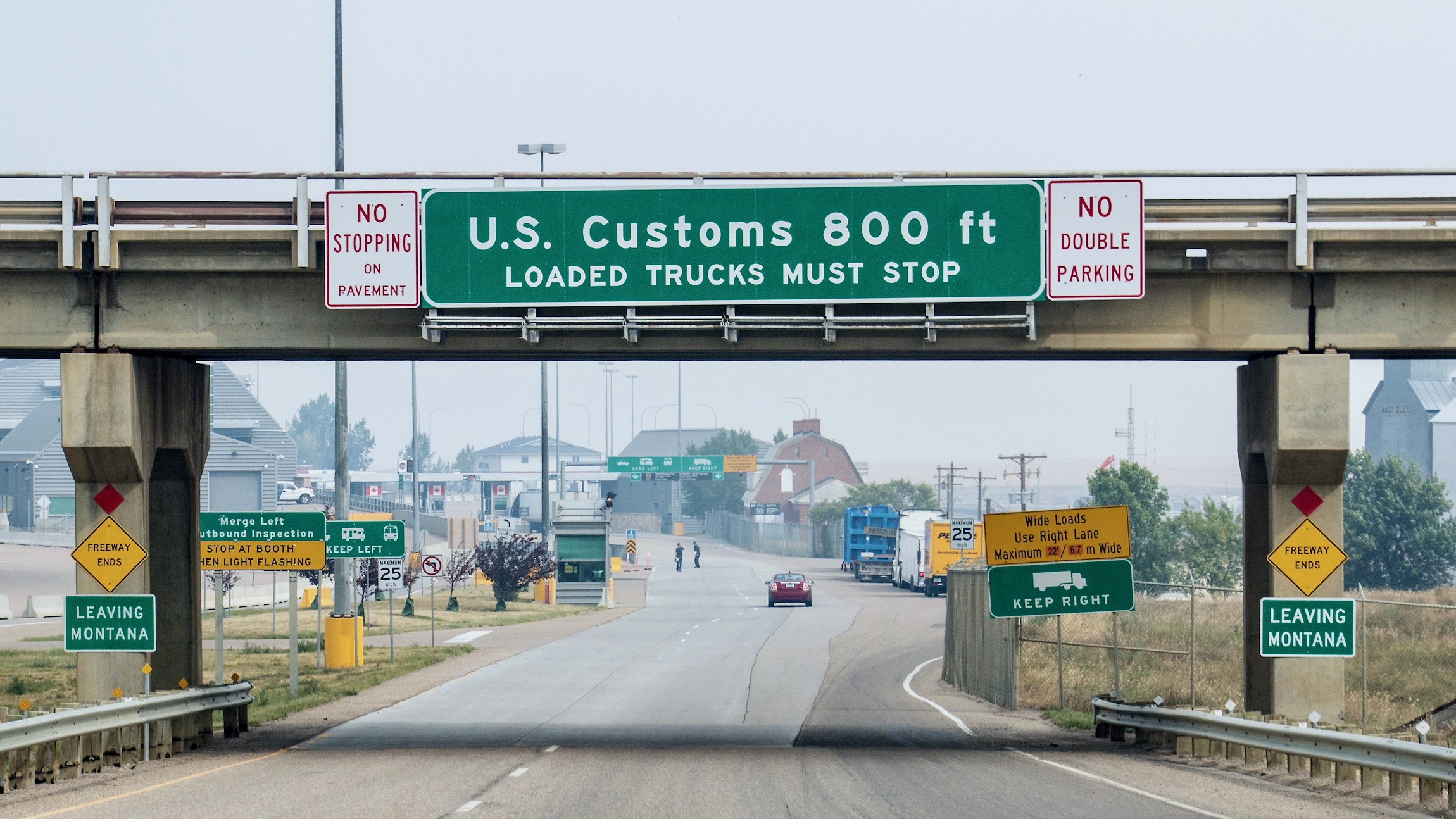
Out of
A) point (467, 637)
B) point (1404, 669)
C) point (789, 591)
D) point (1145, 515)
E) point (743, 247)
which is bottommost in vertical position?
point (789, 591)

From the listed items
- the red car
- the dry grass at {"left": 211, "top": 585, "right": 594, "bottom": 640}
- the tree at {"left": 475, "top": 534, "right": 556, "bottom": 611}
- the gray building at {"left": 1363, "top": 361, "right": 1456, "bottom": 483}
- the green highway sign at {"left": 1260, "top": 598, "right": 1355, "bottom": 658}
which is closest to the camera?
the green highway sign at {"left": 1260, "top": 598, "right": 1355, "bottom": 658}

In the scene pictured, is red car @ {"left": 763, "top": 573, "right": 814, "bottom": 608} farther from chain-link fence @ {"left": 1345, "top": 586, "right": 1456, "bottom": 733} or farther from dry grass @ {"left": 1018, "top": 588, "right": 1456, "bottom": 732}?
chain-link fence @ {"left": 1345, "top": 586, "right": 1456, "bottom": 733}

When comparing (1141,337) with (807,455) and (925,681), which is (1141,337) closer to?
(925,681)

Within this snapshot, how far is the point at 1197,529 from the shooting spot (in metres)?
89.1

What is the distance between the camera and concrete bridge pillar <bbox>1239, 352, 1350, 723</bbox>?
16656mm

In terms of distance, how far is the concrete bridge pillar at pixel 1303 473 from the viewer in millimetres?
16656

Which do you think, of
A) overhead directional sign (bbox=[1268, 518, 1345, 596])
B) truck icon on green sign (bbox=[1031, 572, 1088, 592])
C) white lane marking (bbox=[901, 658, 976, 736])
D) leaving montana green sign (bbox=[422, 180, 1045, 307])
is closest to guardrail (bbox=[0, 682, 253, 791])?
leaving montana green sign (bbox=[422, 180, 1045, 307])

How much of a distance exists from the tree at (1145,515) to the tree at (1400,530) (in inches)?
454

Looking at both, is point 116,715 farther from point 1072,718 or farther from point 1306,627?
point 1072,718

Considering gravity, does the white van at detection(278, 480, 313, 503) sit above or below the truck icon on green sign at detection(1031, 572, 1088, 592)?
below

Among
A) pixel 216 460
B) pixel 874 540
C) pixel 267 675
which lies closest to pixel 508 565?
pixel 267 675

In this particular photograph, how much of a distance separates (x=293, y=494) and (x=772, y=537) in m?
46.4

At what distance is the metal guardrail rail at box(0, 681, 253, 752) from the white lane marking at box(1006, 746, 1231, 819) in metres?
10.2

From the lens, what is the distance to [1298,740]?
14461 millimetres
